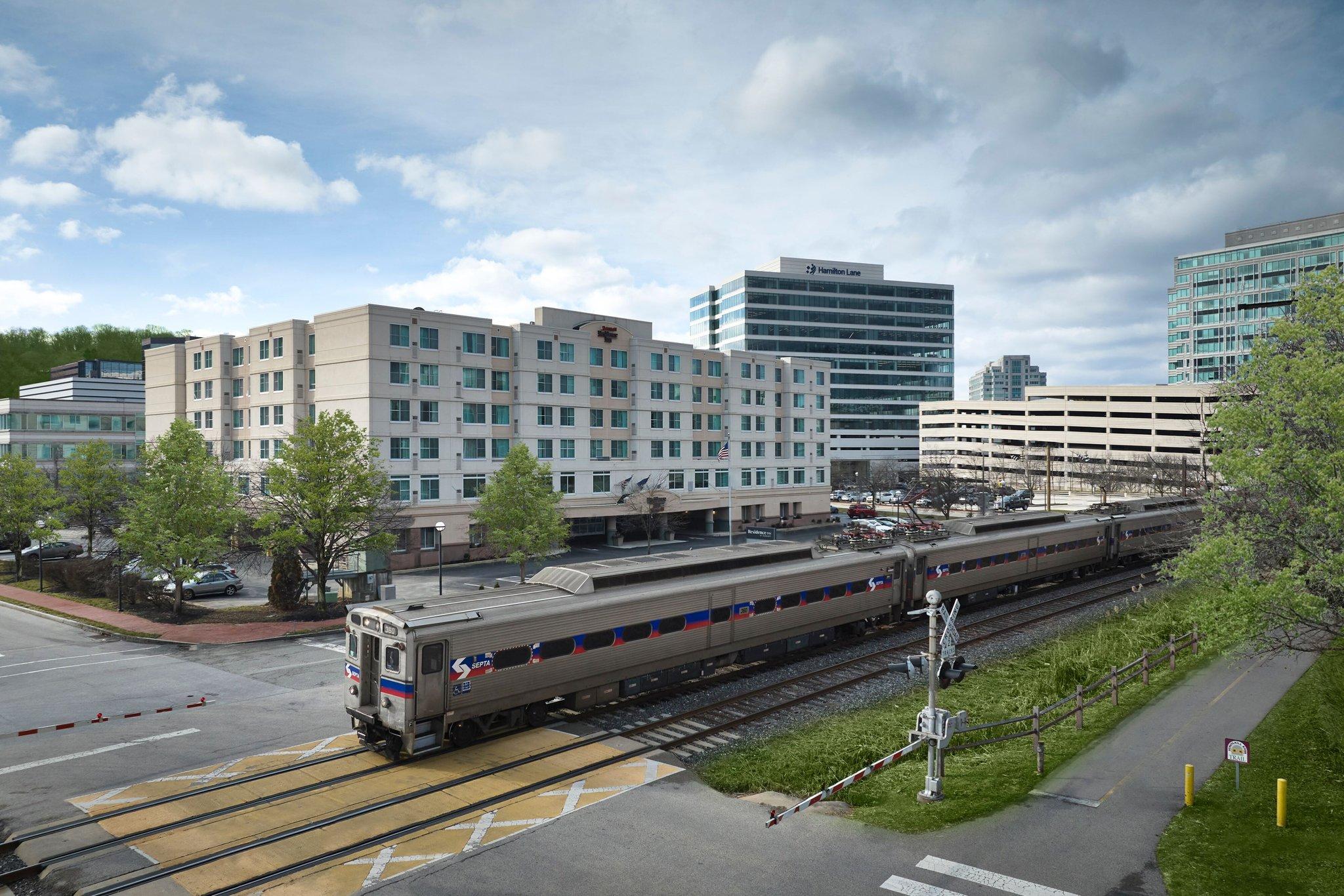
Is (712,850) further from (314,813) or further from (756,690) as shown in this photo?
(756,690)

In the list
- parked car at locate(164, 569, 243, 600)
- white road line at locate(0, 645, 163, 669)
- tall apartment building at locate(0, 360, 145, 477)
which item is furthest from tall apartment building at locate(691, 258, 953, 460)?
white road line at locate(0, 645, 163, 669)

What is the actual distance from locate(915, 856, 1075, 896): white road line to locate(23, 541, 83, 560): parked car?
58642 millimetres

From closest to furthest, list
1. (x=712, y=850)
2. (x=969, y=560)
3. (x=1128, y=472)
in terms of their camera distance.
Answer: (x=712, y=850) < (x=969, y=560) < (x=1128, y=472)

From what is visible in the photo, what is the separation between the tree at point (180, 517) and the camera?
3566 centimetres

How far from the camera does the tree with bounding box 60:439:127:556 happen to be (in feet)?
158

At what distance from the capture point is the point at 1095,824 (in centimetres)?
1387

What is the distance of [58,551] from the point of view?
55875 mm

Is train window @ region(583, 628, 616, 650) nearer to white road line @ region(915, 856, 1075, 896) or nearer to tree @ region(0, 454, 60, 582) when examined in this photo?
white road line @ region(915, 856, 1075, 896)

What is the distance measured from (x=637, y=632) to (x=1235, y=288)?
547 ft

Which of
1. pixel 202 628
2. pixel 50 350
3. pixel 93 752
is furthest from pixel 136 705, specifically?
pixel 50 350

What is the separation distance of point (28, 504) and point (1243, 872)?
59.2m

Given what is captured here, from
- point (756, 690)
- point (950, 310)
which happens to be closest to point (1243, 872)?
point (756, 690)

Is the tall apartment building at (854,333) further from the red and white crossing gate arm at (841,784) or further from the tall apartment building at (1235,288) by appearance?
the red and white crossing gate arm at (841,784)

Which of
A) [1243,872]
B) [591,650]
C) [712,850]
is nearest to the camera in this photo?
[1243,872]
